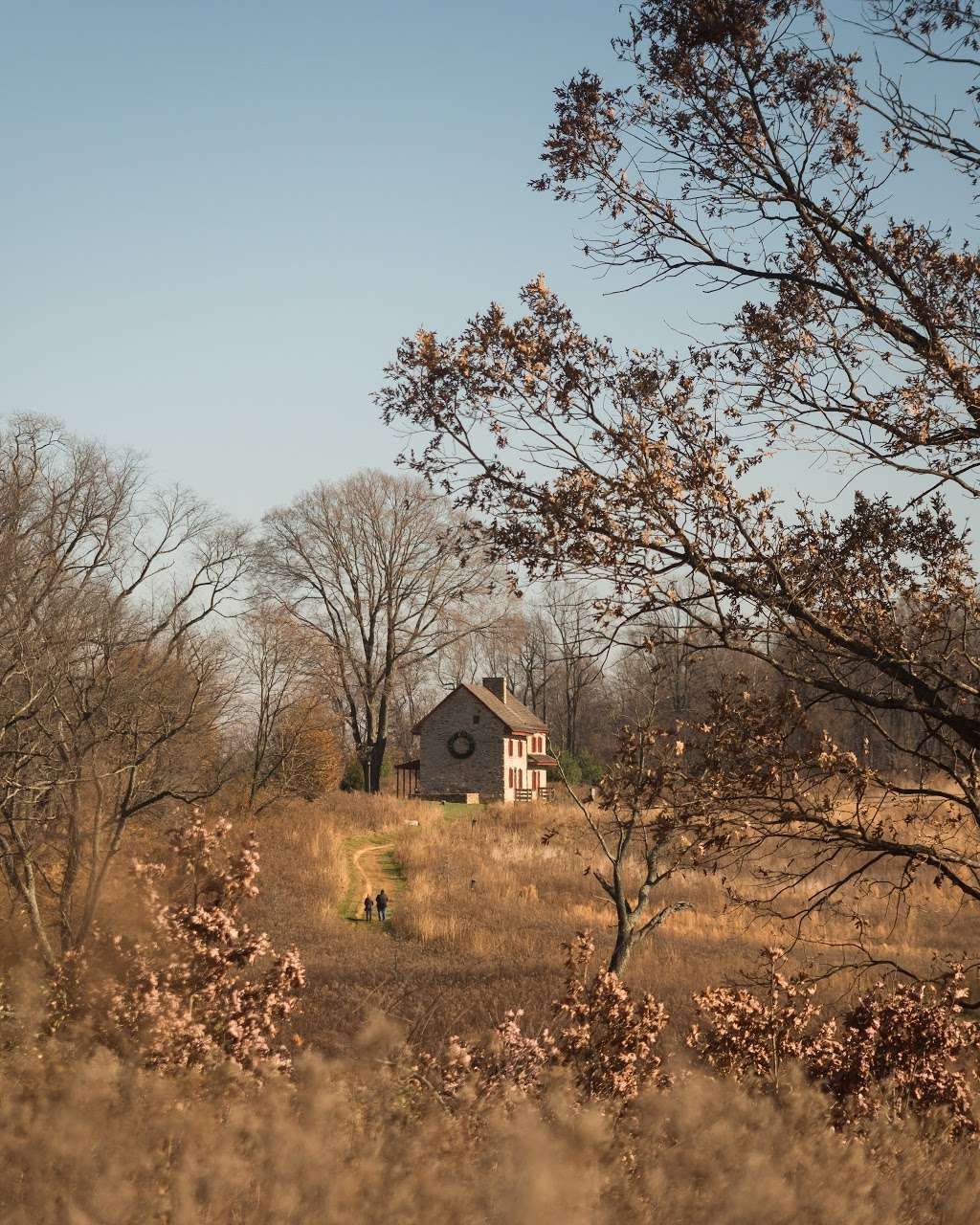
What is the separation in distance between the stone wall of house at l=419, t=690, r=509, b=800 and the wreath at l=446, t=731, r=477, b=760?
129 mm

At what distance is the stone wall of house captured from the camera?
152ft

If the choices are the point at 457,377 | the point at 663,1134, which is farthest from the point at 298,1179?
the point at 457,377

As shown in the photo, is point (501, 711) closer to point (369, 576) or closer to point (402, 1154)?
point (369, 576)

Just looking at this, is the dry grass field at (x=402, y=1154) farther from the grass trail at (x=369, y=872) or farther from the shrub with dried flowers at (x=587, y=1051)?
the grass trail at (x=369, y=872)

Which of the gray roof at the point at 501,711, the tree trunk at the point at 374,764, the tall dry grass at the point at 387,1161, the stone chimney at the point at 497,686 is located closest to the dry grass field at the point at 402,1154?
the tall dry grass at the point at 387,1161

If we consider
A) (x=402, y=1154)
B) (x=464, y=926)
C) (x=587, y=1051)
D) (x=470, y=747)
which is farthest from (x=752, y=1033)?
(x=470, y=747)

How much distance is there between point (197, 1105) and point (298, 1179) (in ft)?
2.85

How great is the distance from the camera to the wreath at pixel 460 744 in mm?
46750

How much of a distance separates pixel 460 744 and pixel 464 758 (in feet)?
2.14

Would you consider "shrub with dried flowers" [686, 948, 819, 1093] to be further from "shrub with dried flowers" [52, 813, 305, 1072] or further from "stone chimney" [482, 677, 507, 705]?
"stone chimney" [482, 677, 507, 705]

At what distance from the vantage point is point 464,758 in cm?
4691

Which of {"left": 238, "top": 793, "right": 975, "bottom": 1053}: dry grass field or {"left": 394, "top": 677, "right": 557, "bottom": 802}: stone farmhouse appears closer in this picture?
{"left": 238, "top": 793, "right": 975, "bottom": 1053}: dry grass field

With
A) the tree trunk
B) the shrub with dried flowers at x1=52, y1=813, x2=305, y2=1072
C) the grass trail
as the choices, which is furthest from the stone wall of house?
the shrub with dried flowers at x1=52, y1=813, x2=305, y2=1072

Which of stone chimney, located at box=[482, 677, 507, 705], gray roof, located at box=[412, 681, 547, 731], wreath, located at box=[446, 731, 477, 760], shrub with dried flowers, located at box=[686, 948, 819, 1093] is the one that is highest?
stone chimney, located at box=[482, 677, 507, 705]
